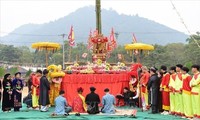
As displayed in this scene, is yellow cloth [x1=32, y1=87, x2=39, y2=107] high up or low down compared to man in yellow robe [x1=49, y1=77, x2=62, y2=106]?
down

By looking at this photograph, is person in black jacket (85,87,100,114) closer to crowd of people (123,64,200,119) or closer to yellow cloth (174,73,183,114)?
crowd of people (123,64,200,119)

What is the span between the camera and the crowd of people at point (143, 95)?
10.4 meters

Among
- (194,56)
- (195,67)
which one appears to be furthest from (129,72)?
(194,56)

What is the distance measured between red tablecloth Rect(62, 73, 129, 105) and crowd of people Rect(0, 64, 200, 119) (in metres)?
0.55

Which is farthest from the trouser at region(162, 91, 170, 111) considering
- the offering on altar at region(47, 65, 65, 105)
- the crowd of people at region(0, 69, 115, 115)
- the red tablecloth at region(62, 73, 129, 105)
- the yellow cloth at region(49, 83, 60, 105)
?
the yellow cloth at region(49, 83, 60, 105)

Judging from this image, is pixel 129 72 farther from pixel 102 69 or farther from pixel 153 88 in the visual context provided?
pixel 153 88

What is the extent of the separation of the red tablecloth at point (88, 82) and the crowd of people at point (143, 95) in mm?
546

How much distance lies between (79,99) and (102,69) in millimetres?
3459

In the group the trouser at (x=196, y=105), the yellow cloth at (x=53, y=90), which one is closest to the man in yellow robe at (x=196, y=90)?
the trouser at (x=196, y=105)

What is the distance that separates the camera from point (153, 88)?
1230cm

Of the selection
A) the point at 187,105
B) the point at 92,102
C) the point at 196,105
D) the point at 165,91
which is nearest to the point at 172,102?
the point at 165,91

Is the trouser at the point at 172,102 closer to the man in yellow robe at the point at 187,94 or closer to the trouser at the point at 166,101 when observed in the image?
the trouser at the point at 166,101

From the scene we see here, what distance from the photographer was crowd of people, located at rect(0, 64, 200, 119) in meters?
10.4

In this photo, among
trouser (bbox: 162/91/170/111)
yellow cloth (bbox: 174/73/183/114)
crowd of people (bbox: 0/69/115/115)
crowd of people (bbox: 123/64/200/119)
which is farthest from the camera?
trouser (bbox: 162/91/170/111)
